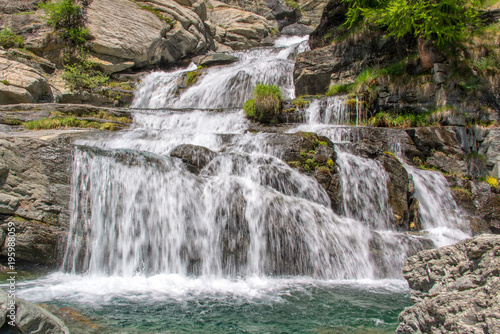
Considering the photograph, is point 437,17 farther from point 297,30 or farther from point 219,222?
point 297,30

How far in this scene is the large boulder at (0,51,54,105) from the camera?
12.1 meters

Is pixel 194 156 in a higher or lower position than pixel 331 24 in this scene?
lower

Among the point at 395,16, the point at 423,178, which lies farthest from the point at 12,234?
the point at 395,16

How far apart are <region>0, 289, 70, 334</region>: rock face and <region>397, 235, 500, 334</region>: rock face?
120 inches

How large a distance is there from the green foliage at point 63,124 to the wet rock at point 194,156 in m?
4.47

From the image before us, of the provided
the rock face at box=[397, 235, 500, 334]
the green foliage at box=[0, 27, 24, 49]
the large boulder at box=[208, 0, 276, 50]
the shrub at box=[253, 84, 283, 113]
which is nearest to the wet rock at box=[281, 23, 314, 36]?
the large boulder at box=[208, 0, 276, 50]

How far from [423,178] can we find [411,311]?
7.88 meters

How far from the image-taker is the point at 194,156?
7914mm

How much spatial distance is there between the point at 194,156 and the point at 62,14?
15184 millimetres

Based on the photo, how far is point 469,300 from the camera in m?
2.12

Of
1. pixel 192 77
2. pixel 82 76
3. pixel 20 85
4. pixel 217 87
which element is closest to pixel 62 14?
pixel 82 76

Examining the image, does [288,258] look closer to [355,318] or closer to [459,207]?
[355,318]

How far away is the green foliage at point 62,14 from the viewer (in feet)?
55.2

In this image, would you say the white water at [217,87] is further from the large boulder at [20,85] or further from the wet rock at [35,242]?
the wet rock at [35,242]
